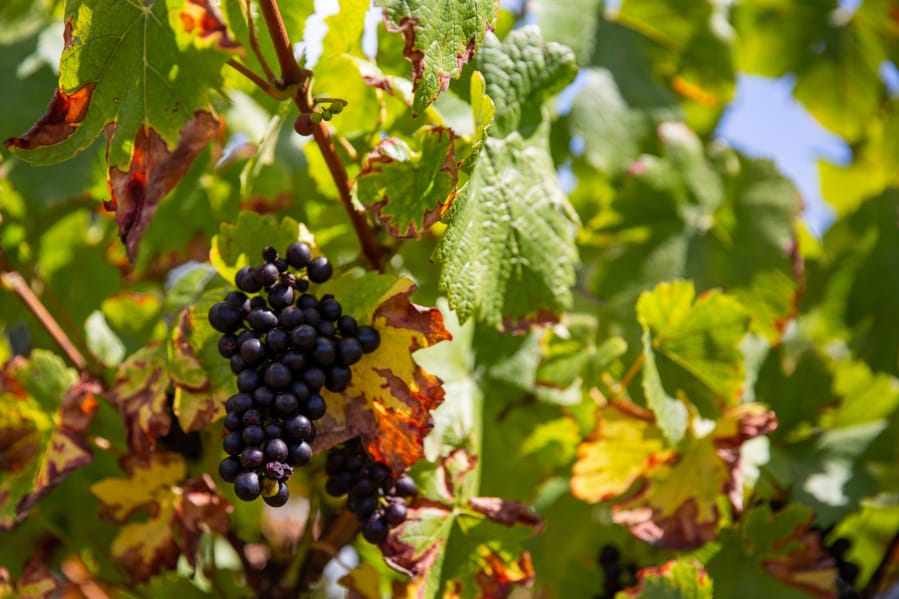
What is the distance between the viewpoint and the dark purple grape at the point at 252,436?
93 cm

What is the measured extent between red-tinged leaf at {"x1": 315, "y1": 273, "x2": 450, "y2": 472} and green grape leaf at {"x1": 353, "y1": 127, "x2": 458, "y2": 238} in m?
0.07

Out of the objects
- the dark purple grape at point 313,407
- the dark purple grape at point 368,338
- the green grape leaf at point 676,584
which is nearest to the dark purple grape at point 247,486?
the dark purple grape at point 313,407

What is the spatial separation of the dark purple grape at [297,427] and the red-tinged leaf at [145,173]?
258mm

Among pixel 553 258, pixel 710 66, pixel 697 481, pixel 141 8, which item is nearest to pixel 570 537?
pixel 697 481

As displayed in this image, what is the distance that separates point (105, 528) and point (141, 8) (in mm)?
933

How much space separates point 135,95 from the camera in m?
1.02

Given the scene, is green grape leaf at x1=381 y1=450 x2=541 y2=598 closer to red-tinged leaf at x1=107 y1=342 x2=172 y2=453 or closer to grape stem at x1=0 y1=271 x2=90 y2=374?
red-tinged leaf at x1=107 y1=342 x2=172 y2=453

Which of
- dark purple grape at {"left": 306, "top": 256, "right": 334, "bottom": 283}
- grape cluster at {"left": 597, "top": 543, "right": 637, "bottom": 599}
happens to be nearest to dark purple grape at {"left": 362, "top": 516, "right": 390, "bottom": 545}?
dark purple grape at {"left": 306, "top": 256, "right": 334, "bottom": 283}

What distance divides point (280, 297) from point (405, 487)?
0.30m

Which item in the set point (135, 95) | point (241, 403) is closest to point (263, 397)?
point (241, 403)

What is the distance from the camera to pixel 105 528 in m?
1.58

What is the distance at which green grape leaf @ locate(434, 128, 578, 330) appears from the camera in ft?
3.66

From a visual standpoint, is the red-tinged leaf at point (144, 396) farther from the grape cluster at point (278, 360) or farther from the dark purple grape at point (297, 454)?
the dark purple grape at point (297, 454)

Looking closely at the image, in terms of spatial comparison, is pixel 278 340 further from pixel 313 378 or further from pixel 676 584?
pixel 676 584
